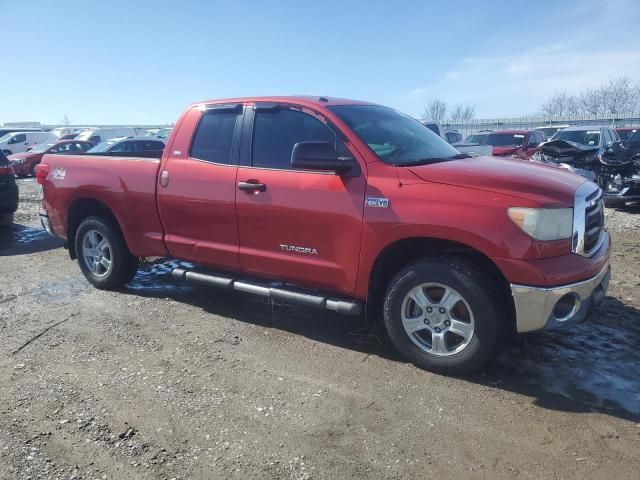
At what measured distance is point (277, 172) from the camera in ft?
14.2

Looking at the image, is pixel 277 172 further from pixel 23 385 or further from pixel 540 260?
pixel 23 385

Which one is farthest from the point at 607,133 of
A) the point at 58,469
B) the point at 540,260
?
the point at 58,469

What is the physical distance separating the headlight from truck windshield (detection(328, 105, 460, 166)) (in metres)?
0.97

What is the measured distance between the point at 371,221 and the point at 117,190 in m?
2.90

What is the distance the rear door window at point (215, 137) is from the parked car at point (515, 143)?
471 inches

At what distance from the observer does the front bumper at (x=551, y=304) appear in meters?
3.32

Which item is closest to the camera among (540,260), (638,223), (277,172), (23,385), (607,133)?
(540,260)

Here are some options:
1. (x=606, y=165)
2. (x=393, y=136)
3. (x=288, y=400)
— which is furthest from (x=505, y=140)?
(x=288, y=400)

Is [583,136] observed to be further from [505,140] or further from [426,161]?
[426,161]

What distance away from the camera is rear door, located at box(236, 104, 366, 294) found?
3943 millimetres

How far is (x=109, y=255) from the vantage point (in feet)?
18.8

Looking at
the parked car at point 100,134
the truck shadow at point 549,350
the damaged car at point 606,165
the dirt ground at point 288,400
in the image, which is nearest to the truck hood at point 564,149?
the damaged car at point 606,165

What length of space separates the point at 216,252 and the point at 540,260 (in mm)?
2737

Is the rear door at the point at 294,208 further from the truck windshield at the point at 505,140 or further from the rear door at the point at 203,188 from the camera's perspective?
the truck windshield at the point at 505,140
